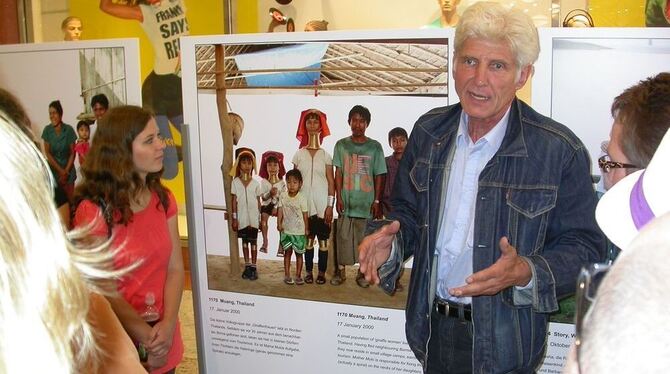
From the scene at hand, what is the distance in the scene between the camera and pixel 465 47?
7.38 ft

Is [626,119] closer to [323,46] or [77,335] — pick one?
[323,46]

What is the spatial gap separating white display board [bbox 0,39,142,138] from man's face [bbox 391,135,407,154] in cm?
124

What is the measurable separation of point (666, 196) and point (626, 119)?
137 cm

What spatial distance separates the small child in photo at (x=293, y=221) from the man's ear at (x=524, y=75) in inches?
38.4

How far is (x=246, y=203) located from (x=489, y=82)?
1.19 meters

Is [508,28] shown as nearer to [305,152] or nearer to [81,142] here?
[305,152]

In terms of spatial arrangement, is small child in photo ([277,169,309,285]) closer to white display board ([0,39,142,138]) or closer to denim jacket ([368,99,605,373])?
denim jacket ([368,99,605,373])

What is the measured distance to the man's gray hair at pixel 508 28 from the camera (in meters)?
2.16

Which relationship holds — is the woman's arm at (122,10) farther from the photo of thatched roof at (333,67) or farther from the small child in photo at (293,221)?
the small child in photo at (293,221)

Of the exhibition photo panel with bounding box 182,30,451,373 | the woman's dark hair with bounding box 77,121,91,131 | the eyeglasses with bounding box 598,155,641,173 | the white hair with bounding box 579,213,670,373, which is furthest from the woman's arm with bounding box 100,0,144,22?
the white hair with bounding box 579,213,670,373

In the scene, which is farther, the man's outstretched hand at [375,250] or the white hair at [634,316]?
the man's outstretched hand at [375,250]

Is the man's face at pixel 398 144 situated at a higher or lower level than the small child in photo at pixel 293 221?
higher

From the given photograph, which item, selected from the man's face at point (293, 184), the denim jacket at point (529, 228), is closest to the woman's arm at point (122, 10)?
the man's face at point (293, 184)

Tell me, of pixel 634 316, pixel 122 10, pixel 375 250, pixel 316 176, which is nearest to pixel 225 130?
pixel 316 176
